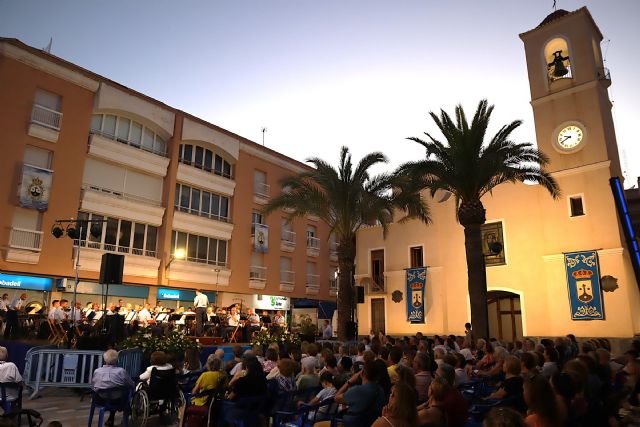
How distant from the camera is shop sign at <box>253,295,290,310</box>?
33.2m

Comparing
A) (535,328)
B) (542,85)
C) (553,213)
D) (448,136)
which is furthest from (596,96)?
(535,328)

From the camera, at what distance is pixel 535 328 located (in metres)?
22.2

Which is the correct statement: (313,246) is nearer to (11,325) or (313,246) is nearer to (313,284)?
(313,284)

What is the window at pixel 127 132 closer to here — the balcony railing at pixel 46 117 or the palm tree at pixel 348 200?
the balcony railing at pixel 46 117

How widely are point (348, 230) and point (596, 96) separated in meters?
13.4

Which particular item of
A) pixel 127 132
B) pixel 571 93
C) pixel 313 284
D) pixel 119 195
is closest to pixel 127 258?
pixel 119 195

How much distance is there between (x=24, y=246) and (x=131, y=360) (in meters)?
13.7

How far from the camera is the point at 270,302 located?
112 feet

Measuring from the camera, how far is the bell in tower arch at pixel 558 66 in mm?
23891

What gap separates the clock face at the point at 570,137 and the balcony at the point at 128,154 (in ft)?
70.5

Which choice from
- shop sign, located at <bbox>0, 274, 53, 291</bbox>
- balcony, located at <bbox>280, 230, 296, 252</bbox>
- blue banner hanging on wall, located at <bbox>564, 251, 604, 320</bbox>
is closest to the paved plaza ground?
shop sign, located at <bbox>0, 274, 53, 291</bbox>

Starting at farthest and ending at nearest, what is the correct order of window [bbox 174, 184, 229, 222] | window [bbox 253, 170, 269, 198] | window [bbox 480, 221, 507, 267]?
window [bbox 253, 170, 269, 198] < window [bbox 174, 184, 229, 222] < window [bbox 480, 221, 507, 267]

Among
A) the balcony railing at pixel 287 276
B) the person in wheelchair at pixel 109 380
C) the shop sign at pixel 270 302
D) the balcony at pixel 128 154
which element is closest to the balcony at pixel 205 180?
the balcony at pixel 128 154

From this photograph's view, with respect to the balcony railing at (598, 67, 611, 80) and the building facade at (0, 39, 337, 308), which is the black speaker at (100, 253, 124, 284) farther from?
the balcony railing at (598, 67, 611, 80)
